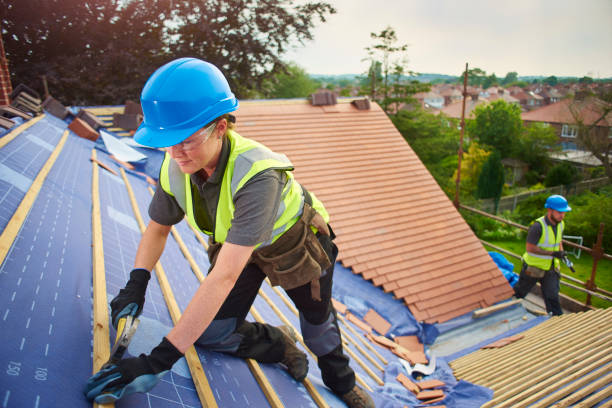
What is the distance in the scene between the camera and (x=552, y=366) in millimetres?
3371

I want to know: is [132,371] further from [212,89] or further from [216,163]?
[212,89]

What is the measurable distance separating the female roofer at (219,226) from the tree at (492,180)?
22242mm

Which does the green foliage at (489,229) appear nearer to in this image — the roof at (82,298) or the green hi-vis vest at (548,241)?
the green hi-vis vest at (548,241)

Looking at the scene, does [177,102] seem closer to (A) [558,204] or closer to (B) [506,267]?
(A) [558,204]

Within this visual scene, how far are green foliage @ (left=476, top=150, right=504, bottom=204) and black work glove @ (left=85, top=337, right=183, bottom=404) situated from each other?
23.1m

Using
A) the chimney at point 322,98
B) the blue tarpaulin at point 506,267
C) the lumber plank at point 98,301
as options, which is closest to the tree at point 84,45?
the chimney at point 322,98

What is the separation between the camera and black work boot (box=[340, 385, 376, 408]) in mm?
2602

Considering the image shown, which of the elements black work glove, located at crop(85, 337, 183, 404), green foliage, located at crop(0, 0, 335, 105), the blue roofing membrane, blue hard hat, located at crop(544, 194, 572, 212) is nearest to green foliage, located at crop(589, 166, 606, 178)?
green foliage, located at crop(0, 0, 335, 105)

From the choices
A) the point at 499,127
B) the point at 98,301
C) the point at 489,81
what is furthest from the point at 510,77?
the point at 98,301

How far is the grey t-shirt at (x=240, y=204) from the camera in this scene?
1486 millimetres

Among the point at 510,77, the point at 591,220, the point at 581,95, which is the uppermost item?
the point at 510,77

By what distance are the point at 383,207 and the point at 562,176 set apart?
21.9 m

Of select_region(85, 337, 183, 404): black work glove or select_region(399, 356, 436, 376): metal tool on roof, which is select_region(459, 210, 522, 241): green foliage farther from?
select_region(85, 337, 183, 404): black work glove

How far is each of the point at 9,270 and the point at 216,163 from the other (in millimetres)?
1194
